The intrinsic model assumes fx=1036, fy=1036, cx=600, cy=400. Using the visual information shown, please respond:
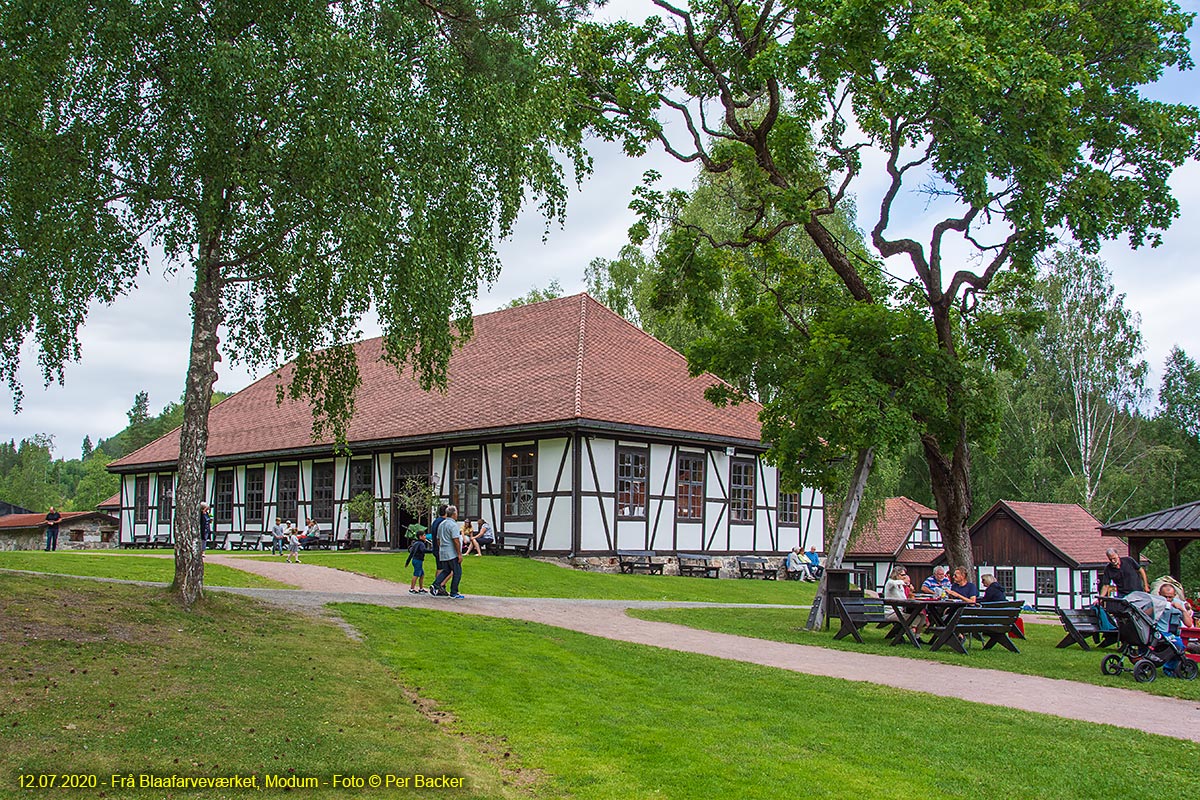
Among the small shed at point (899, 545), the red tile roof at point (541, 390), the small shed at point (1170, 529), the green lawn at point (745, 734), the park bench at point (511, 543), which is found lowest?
the small shed at point (899, 545)

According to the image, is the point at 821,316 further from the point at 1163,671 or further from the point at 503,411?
the point at 503,411

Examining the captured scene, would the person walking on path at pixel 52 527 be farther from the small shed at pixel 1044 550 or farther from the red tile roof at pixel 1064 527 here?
the red tile roof at pixel 1064 527

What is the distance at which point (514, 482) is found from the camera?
2692 centimetres

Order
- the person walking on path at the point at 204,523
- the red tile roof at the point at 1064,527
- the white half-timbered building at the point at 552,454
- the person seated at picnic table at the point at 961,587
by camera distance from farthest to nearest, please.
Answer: the red tile roof at the point at 1064,527 → the white half-timbered building at the point at 552,454 → the person seated at picnic table at the point at 961,587 → the person walking on path at the point at 204,523

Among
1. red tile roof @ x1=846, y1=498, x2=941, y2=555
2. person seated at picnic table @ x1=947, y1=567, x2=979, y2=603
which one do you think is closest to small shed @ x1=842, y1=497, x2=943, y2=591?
red tile roof @ x1=846, y1=498, x2=941, y2=555

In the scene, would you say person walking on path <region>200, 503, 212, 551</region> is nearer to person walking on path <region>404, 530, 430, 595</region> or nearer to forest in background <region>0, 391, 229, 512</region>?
person walking on path <region>404, 530, 430, 595</region>

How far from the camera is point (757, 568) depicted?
2978cm

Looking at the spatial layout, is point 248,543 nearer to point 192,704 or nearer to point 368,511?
point 368,511

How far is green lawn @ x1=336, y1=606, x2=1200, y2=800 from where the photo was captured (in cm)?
698

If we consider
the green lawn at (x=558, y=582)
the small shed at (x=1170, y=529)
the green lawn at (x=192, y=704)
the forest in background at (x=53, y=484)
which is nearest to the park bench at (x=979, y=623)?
the small shed at (x=1170, y=529)

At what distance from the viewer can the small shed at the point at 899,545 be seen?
47.5 m

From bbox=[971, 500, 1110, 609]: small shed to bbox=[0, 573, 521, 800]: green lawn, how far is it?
33.6 metres

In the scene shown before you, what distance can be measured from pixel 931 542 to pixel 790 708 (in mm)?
45713

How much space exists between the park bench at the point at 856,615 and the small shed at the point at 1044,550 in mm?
25468
